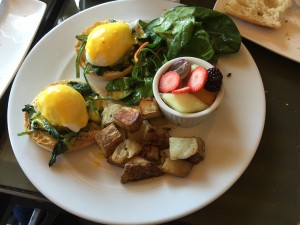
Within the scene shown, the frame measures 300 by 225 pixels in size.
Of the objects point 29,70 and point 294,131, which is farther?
point 29,70

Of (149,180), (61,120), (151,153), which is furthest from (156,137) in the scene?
(61,120)

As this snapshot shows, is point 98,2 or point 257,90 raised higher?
point 98,2

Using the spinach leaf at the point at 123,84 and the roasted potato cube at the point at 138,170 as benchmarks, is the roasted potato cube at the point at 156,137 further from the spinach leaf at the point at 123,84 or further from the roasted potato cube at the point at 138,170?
the spinach leaf at the point at 123,84

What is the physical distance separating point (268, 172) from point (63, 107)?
0.91m

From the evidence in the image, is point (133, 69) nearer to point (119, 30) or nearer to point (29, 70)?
point (119, 30)

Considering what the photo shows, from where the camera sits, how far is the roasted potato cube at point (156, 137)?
142cm

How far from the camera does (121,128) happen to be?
59.0 inches

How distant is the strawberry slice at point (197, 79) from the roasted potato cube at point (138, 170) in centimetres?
35

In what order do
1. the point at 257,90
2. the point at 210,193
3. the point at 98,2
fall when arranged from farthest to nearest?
the point at 98,2, the point at 257,90, the point at 210,193

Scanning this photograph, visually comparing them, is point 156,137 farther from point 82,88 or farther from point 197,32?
point 197,32

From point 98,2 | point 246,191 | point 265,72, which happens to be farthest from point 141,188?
point 98,2

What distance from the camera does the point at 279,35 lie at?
1803 millimetres

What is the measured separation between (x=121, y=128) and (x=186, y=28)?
57cm

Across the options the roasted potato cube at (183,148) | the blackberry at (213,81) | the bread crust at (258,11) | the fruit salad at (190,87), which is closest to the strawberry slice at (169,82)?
the fruit salad at (190,87)
